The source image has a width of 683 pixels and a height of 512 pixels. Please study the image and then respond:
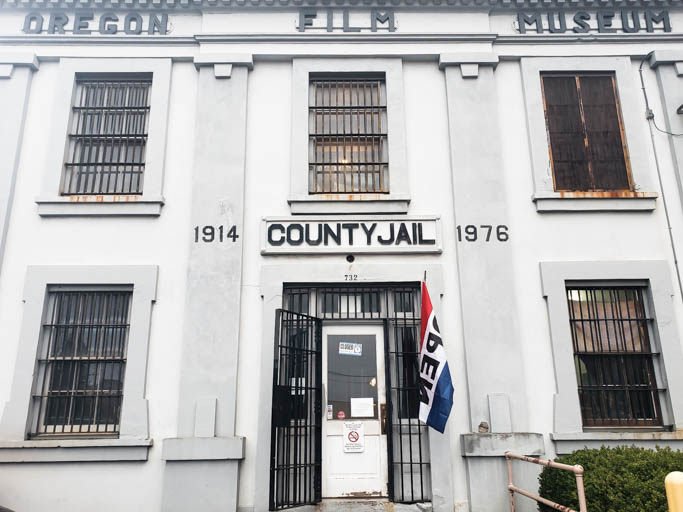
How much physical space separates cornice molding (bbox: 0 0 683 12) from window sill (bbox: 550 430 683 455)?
7226mm

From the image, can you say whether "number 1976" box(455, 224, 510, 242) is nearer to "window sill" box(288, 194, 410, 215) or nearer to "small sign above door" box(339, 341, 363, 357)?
"window sill" box(288, 194, 410, 215)

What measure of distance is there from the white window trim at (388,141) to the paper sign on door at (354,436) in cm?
329

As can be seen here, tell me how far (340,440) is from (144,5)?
8.09m

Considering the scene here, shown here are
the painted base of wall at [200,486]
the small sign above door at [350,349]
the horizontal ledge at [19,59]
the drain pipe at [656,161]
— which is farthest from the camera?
the horizontal ledge at [19,59]

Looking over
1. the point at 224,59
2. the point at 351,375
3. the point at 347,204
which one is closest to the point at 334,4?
the point at 224,59

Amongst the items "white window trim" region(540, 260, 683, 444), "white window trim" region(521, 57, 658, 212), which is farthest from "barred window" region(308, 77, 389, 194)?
"white window trim" region(540, 260, 683, 444)

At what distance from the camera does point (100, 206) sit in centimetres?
852

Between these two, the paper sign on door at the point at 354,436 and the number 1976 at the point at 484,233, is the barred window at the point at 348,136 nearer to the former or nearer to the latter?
the number 1976 at the point at 484,233

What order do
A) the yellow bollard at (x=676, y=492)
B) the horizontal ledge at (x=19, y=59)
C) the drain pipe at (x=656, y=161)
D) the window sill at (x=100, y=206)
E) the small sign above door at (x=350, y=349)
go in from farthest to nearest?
the horizontal ledge at (x=19, y=59)
the window sill at (x=100, y=206)
the drain pipe at (x=656, y=161)
the small sign above door at (x=350, y=349)
the yellow bollard at (x=676, y=492)

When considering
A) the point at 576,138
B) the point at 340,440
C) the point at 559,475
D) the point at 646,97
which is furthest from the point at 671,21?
the point at 340,440

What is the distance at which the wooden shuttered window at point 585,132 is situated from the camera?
887 cm

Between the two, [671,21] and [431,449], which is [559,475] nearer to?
[431,449]

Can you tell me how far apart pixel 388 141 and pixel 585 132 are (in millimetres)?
3373

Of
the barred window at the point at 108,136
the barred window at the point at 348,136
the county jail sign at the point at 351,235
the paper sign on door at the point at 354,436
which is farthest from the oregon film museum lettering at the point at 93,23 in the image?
the paper sign on door at the point at 354,436
